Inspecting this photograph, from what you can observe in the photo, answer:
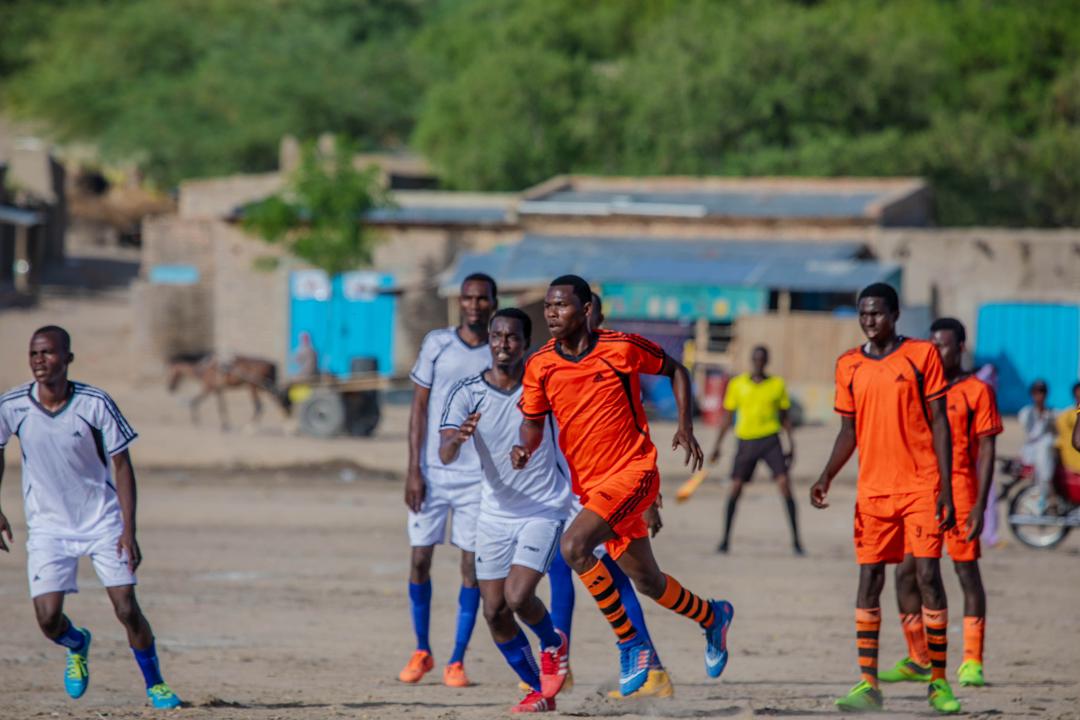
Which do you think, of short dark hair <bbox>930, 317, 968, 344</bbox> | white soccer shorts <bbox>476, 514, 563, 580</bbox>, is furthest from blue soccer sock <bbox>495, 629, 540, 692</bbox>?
short dark hair <bbox>930, 317, 968, 344</bbox>

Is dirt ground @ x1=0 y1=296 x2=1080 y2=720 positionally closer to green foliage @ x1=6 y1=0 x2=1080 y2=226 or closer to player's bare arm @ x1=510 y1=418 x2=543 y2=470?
player's bare arm @ x1=510 y1=418 x2=543 y2=470

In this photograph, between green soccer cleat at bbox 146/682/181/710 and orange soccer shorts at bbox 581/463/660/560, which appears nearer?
orange soccer shorts at bbox 581/463/660/560

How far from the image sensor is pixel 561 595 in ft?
28.1

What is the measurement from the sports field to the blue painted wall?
1185 cm

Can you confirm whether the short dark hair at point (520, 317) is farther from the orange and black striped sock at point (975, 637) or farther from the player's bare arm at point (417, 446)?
the orange and black striped sock at point (975, 637)

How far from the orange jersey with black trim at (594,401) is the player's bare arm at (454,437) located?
0.39 metres

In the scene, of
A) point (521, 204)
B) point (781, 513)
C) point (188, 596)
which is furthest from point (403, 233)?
point (188, 596)

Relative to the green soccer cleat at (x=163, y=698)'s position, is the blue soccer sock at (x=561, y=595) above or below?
above

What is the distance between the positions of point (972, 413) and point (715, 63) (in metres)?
30.6

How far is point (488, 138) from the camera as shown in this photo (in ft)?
132

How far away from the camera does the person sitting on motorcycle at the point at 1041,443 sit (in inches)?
585

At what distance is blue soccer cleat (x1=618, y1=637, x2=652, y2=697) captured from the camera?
25.1 ft

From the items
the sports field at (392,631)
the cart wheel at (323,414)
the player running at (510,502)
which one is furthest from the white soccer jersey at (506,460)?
the cart wheel at (323,414)

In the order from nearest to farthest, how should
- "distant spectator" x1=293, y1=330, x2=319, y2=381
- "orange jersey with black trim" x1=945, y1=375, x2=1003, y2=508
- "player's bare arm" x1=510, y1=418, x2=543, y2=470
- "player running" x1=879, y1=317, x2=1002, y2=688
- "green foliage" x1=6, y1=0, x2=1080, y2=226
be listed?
"player's bare arm" x1=510, y1=418, x2=543, y2=470, "player running" x1=879, y1=317, x2=1002, y2=688, "orange jersey with black trim" x1=945, y1=375, x2=1003, y2=508, "distant spectator" x1=293, y1=330, x2=319, y2=381, "green foliage" x1=6, y1=0, x2=1080, y2=226
